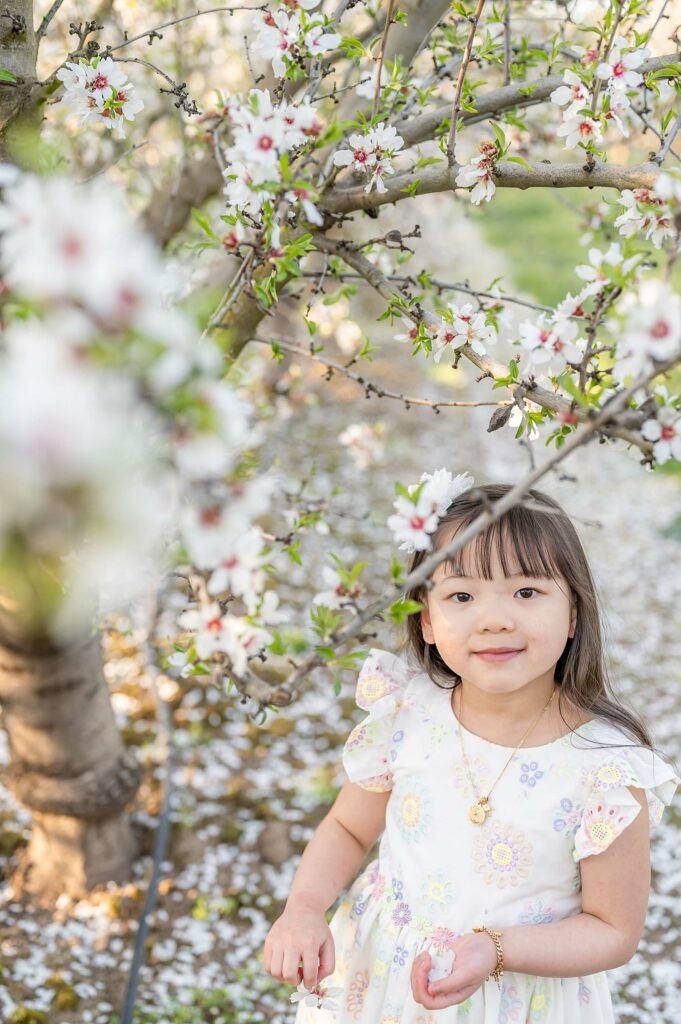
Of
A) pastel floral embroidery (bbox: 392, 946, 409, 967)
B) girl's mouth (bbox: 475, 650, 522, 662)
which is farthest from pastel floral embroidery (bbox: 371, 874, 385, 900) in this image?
girl's mouth (bbox: 475, 650, 522, 662)

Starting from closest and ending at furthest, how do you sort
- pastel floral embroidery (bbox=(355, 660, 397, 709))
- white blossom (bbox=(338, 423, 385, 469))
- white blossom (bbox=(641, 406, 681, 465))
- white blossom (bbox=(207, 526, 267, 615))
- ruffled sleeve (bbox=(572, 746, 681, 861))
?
1. white blossom (bbox=(207, 526, 267, 615))
2. white blossom (bbox=(641, 406, 681, 465))
3. ruffled sleeve (bbox=(572, 746, 681, 861))
4. pastel floral embroidery (bbox=(355, 660, 397, 709))
5. white blossom (bbox=(338, 423, 385, 469))

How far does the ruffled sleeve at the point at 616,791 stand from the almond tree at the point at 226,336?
0.50 m

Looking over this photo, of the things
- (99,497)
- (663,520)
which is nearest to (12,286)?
(99,497)

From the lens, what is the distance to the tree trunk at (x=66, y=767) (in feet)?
7.05

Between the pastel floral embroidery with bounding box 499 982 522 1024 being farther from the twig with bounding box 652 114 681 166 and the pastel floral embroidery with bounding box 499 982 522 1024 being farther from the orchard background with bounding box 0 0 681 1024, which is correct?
the twig with bounding box 652 114 681 166

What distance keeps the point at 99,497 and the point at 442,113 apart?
142 centimetres

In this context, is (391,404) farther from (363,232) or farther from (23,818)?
(23,818)

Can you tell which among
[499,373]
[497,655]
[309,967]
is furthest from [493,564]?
[309,967]

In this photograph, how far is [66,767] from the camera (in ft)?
7.63

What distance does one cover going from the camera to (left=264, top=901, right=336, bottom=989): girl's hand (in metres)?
1.50

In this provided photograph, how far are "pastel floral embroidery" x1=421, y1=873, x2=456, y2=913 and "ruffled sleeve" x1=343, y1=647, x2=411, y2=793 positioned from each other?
0.21 m

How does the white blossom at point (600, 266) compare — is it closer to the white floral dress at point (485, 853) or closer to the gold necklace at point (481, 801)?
the white floral dress at point (485, 853)

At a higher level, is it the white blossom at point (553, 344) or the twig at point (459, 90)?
the twig at point (459, 90)

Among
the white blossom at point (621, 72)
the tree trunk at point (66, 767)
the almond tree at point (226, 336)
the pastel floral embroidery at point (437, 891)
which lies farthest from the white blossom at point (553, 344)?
the tree trunk at point (66, 767)
